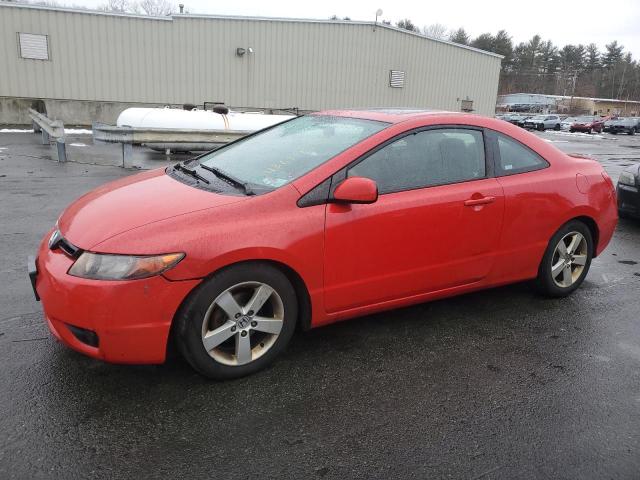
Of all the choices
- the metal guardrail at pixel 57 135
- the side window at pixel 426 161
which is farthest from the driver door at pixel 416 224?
the metal guardrail at pixel 57 135

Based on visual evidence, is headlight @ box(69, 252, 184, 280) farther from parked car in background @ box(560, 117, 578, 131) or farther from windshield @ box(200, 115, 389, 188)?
parked car in background @ box(560, 117, 578, 131)

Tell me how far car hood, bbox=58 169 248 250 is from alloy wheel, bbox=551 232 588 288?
2.72m

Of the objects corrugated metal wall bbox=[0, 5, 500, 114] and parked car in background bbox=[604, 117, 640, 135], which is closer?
corrugated metal wall bbox=[0, 5, 500, 114]

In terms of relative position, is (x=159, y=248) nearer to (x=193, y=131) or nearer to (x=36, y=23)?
(x=193, y=131)

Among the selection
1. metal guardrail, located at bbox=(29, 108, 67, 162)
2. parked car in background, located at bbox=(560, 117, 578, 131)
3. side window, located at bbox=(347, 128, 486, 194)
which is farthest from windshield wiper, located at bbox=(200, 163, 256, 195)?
parked car in background, located at bbox=(560, 117, 578, 131)

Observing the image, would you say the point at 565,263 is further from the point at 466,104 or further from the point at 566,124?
the point at 566,124

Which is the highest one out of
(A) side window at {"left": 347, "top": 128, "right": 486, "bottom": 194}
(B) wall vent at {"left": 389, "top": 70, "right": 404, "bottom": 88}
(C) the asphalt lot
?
(B) wall vent at {"left": 389, "top": 70, "right": 404, "bottom": 88}

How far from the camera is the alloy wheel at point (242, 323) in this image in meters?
2.84

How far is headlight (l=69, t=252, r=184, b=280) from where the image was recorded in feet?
8.58

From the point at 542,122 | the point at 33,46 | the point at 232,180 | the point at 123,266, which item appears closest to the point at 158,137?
the point at 232,180

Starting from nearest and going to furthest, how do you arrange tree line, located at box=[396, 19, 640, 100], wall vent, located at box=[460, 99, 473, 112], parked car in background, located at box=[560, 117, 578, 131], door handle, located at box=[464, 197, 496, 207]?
door handle, located at box=[464, 197, 496, 207]
wall vent, located at box=[460, 99, 473, 112]
parked car in background, located at box=[560, 117, 578, 131]
tree line, located at box=[396, 19, 640, 100]

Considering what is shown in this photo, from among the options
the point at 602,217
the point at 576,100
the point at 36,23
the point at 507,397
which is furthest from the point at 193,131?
the point at 576,100

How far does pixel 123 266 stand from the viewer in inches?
103

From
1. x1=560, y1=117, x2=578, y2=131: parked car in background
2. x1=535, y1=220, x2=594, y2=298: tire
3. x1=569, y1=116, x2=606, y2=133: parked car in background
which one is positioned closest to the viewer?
x1=535, y1=220, x2=594, y2=298: tire
